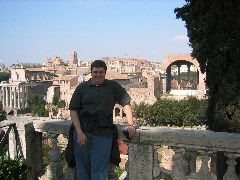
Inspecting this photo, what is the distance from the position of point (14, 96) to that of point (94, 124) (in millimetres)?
82709

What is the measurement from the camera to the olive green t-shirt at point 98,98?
3.50m

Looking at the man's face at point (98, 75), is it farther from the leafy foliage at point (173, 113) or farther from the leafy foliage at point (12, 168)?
the leafy foliage at point (173, 113)

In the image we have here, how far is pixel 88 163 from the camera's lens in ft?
11.7

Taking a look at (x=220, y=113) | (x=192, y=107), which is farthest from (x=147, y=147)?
(x=192, y=107)

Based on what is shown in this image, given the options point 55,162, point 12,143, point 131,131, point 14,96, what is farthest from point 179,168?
point 14,96

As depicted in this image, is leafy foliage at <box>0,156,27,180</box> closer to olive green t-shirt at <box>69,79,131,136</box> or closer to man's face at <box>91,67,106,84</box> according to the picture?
olive green t-shirt at <box>69,79,131,136</box>

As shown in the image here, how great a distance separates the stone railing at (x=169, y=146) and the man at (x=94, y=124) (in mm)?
222

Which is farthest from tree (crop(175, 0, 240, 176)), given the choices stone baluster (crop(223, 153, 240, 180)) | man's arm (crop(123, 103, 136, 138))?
stone baluster (crop(223, 153, 240, 180))

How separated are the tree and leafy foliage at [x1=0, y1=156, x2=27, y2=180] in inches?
190

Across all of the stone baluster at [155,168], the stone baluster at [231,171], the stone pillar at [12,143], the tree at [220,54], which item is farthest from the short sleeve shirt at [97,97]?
the tree at [220,54]

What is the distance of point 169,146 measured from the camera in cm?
343

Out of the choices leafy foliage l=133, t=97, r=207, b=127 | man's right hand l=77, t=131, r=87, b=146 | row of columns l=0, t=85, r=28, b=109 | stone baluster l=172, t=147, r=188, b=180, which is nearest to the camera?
stone baluster l=172, t=147, r=188, b=180

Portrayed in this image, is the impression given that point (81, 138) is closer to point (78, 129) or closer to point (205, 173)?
point (78, 129)

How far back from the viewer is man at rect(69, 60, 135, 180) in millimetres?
3471
